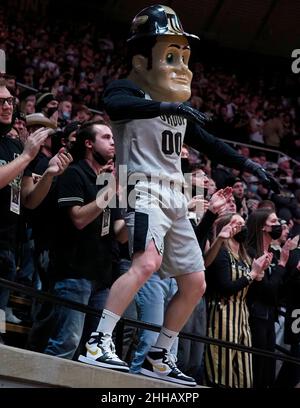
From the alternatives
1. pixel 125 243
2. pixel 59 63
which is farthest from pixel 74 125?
pixel 59 63

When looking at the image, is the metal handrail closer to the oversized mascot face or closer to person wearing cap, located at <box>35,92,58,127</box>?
the oversized mascot face

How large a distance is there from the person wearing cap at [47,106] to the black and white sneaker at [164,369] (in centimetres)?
280

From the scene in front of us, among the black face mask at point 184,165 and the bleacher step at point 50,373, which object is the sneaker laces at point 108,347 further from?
the black face mask at point 184,165

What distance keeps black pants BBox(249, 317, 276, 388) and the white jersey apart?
73.7 inches

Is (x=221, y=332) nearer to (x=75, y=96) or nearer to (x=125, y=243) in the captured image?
(x=125, y=243)

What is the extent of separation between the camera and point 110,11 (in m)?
16.2

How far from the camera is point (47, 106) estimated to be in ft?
22.1

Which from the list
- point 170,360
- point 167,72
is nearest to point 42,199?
point 167,72

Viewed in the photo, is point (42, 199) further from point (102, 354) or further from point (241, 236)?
point (241, 236)

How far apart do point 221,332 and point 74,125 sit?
5.08 feet

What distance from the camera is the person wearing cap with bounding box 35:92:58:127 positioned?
6707 mm

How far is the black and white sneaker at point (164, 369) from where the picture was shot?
4254mm

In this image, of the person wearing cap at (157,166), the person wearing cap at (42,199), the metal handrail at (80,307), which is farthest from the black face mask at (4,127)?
the metal handrail at (80,307)

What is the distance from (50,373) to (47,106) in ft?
11.6
